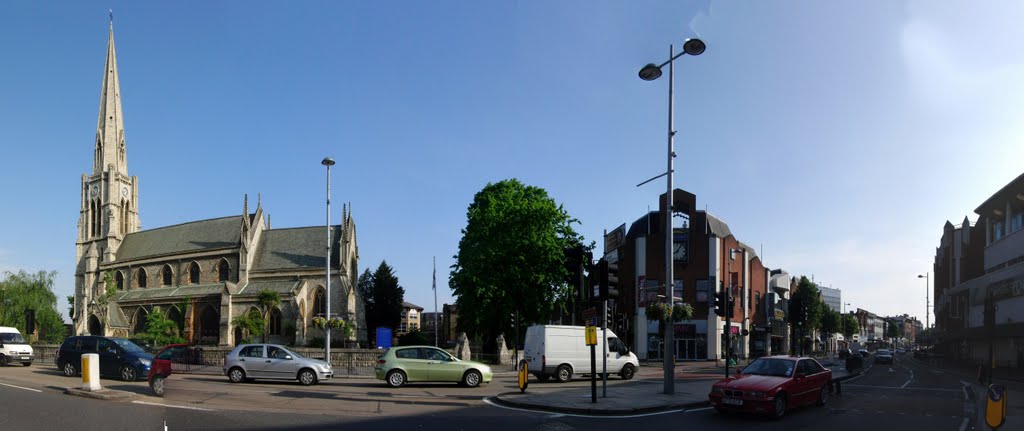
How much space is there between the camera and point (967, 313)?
186ft

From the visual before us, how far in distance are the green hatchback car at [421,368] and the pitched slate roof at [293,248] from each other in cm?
4176

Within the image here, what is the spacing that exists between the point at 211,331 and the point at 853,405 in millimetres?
59727

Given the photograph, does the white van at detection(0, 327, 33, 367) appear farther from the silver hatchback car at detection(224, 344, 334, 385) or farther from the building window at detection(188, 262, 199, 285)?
the building window at detection(188, 262, 199, 285)

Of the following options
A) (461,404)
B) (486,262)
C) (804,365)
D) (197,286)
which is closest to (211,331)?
(197,286)

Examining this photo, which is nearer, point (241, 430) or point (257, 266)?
point (241, 430)

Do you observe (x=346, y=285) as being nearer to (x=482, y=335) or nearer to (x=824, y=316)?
(x=482, y=335)

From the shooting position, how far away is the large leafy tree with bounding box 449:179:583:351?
129ft

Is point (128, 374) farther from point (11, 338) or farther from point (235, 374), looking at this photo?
point (11, 338)

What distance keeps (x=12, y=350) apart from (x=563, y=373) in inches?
940

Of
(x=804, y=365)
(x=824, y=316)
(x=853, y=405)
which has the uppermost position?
(x=804, y=365)

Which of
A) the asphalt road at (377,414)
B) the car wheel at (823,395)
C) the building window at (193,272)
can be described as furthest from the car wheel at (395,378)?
the building window at (193,272)

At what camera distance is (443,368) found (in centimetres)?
2069

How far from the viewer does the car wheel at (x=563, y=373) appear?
23984 millimetres

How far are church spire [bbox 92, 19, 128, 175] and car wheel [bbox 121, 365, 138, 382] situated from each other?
63.6 meters
